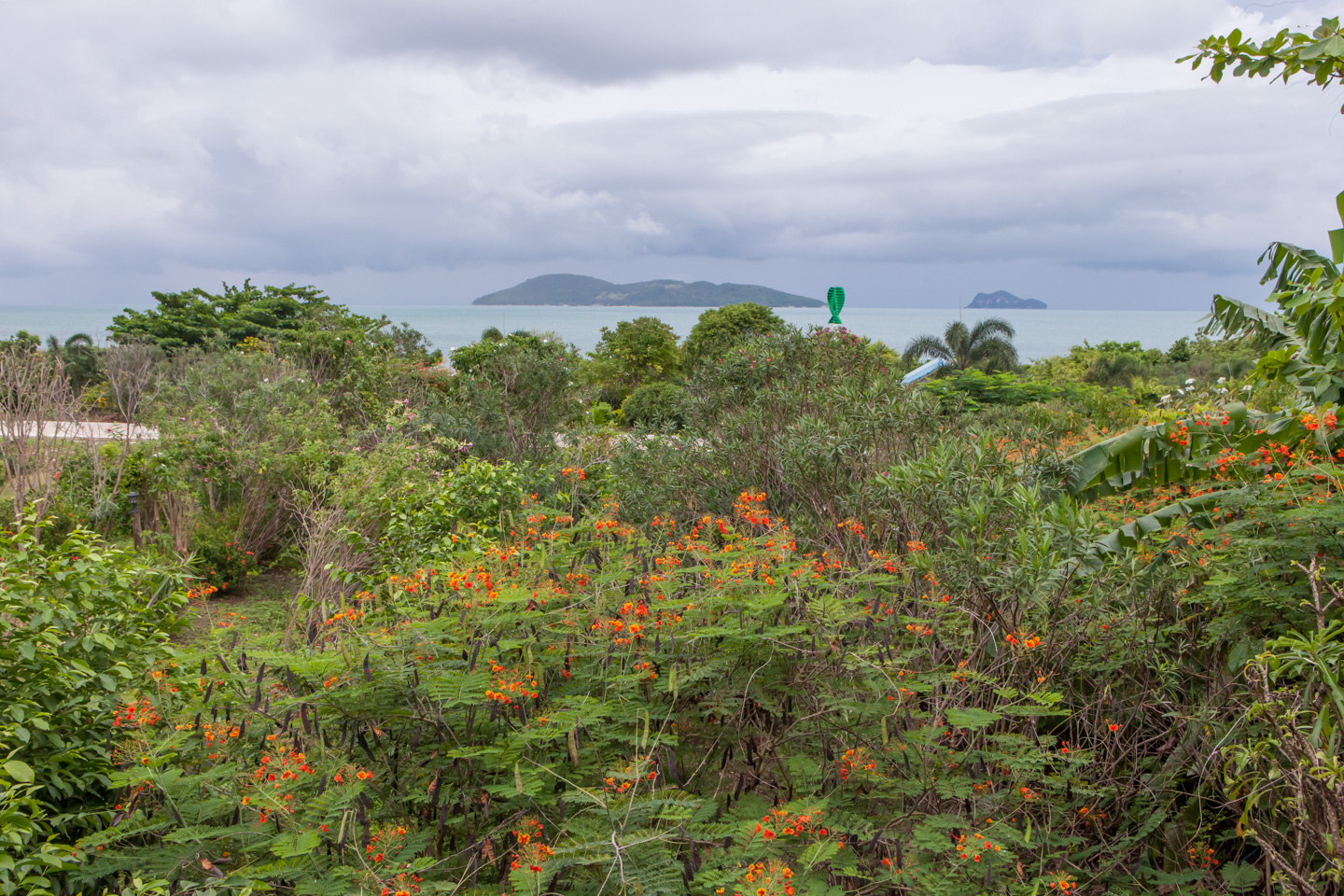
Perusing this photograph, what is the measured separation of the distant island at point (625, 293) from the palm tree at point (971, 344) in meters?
107

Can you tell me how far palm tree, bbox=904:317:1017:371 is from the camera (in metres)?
34.6

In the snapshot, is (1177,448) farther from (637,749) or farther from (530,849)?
(530,849)

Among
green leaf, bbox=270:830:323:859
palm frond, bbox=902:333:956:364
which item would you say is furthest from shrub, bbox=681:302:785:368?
green leaf, bbox=270:830:323:859

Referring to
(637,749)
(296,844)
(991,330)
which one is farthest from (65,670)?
(991,330)

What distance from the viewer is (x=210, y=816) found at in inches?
102

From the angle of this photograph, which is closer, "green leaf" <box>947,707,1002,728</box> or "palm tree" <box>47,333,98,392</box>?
"green leaf" <box>947,707,1002,728</box>

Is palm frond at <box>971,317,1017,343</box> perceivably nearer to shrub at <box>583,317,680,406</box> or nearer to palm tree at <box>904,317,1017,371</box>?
palm tree at <box>904,317,1017,371</box>

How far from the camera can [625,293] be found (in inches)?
6909

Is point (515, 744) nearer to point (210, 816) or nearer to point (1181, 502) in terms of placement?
point (210, 816)

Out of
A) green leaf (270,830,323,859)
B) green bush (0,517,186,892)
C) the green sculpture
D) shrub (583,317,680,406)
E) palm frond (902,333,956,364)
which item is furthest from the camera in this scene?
shrub (583,317,680,406)

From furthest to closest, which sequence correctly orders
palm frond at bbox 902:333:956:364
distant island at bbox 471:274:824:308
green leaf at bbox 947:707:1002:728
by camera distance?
1. distant island at bbox 471:274:824:308
2. palm frond at bbox 902:333:956:364
3. green leaf at bbox 947:707:1002:728

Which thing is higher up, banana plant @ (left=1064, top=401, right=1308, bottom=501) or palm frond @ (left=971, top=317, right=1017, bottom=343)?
Answer: palm frond @ (left=971, top=317, right=1017, bottom=343)

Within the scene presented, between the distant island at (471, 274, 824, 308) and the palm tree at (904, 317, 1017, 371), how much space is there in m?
107

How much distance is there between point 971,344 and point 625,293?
145093mm
